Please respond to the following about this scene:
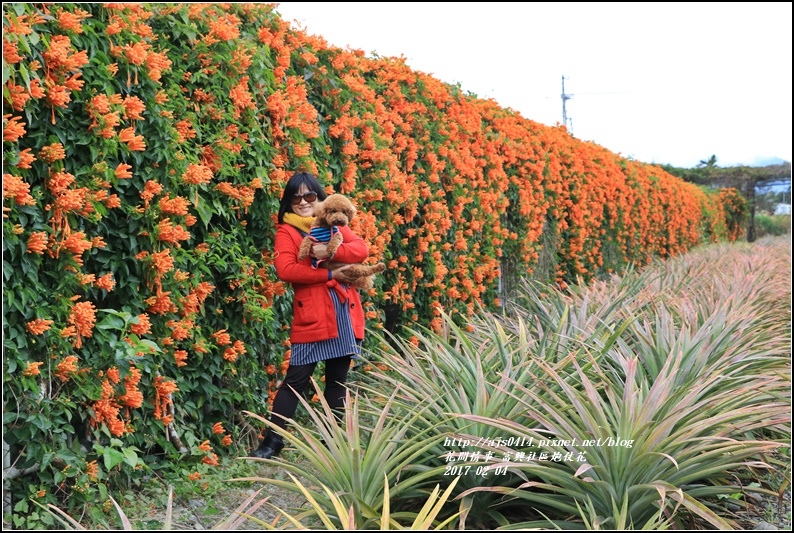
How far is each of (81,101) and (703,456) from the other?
287 centimetres

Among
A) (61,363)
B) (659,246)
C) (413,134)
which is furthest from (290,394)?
(659,246)

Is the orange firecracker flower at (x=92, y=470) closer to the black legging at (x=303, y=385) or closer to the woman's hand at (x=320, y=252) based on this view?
the black legging at (x=303, y=385)

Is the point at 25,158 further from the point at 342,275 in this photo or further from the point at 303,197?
the point at 342,275

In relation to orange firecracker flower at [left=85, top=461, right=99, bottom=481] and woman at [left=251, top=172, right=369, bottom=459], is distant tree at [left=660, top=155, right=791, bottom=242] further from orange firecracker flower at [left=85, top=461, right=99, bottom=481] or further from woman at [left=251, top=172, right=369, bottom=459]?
orange firecracker flower at [left=85, top=461, right=99, bottom=481]

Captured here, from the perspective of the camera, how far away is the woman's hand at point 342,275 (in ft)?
13.6

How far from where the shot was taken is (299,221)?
13.6ft

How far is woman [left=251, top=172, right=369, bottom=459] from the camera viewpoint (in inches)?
160

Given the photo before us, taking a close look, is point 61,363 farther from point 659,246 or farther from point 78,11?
point 659,246

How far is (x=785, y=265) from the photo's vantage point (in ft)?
38.6

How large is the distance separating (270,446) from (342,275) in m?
1.04

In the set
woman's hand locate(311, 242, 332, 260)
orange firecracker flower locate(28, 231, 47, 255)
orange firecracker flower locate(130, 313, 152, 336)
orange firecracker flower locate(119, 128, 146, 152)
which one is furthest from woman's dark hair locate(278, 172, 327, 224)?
orange firecracker flower locate(28, 231, 47, 255)

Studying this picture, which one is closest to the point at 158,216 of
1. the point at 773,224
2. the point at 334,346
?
the point at 334,346

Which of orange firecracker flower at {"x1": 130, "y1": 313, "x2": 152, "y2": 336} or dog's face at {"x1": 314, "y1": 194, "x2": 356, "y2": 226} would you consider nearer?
orange firecracker flower at {"x1": 130, "y1": 313, "x2": 152, "y2": 336}

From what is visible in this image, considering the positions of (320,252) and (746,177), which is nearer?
(320,252)
